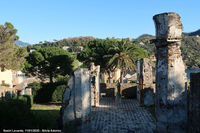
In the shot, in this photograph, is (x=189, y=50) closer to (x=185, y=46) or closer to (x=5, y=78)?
(x=185, y=46)

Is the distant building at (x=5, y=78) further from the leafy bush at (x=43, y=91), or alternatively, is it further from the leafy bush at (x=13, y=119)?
the leafy bush at (x=13, y=119)

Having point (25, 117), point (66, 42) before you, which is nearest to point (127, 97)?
point (25, 117)

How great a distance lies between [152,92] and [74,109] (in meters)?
9.07

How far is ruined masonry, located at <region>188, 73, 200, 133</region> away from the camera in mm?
6242

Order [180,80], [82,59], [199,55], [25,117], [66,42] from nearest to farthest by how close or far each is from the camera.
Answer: [25,117] < [180,80] < [82,59] < [199,55] < [66,42]

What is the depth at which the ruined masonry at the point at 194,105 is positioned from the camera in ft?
20.5

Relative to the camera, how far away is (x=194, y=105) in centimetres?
→ 649

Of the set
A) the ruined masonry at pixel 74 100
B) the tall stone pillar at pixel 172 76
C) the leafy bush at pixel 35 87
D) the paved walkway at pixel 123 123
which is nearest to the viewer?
the tall stone pillar at pixel 172 76

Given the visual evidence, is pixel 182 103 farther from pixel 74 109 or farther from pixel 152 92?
pixel 152 92

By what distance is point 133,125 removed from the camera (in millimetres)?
9789

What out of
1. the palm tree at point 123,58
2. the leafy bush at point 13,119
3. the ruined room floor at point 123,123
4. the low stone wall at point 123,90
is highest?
the palm tree at point 123,58

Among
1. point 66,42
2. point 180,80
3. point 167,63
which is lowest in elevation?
point 180,80

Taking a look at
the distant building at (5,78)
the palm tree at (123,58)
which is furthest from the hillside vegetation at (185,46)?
the distant building at (5,78)

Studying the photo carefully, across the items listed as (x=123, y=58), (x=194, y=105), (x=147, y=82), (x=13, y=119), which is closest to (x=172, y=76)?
(x=194, y=105)
